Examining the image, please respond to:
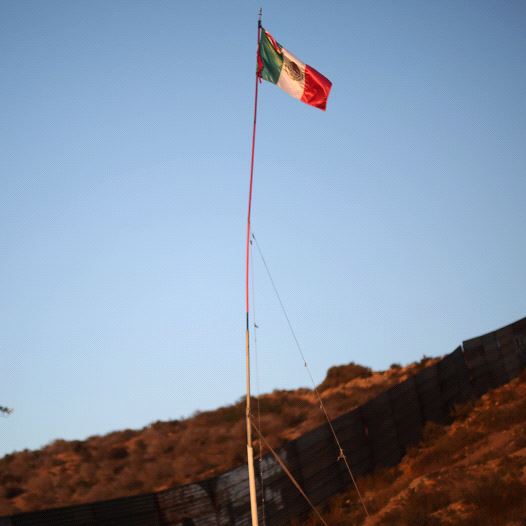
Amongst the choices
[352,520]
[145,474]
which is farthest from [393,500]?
[145,474]

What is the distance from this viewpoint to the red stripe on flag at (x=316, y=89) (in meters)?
11.5

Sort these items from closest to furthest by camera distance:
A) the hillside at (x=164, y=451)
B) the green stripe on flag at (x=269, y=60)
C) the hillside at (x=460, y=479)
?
the hillside at (x=460, y=479) → the green stripe on flag at (x=269, y=60) → the hillside at (x=164, y=451)

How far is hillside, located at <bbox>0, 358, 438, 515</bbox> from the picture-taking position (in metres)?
22.0

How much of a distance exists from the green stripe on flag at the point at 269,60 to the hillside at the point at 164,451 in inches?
Result: 605

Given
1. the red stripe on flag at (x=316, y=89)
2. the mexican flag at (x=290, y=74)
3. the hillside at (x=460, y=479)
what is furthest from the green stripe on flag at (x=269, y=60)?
the hillside at (x=460, y=479)

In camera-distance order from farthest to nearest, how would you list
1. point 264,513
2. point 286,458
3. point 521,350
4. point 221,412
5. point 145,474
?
point 221,412
point 521,350
point 145,474
point 286,458
point 264,513

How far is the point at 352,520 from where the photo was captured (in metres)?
14.5

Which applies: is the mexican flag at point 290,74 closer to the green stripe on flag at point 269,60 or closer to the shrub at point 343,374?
the green stripe on flag at point 269,60

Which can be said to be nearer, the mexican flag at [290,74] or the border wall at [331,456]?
the mexican flag at [290,74]

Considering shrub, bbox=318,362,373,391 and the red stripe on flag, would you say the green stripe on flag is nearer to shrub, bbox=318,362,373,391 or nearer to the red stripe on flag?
the red stripe on flag

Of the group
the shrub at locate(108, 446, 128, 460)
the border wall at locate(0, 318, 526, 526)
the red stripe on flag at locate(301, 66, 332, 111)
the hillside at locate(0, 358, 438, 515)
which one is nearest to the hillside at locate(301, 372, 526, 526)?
the border wall at locate(0, 318, 526, 526)

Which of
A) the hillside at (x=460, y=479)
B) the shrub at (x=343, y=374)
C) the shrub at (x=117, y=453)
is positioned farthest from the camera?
the shrub at (x=343, y=374)

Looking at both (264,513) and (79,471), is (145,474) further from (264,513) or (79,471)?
(264,513)

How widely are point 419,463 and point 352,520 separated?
3.69 metres
